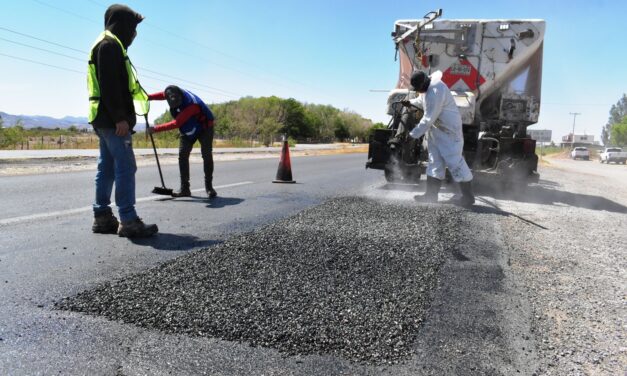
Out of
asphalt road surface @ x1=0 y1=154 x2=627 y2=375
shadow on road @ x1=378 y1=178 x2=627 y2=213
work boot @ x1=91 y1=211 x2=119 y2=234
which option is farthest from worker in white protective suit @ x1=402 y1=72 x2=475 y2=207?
work boot @ x1=91 y1=211 x2=119 y2=234

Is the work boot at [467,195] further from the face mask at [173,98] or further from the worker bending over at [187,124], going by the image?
the face mask at [173,98]

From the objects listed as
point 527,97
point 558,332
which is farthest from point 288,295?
point 527,97

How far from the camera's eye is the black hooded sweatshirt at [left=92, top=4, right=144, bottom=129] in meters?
3.82

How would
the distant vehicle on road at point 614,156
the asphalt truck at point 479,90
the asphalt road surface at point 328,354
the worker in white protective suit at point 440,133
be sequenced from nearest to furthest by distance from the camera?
the asphalt road surface at point 328,354
the worker in white protective suit at point 440,133
the asphalt truck at point 479,90
the distant vehicle on road at point 614,156

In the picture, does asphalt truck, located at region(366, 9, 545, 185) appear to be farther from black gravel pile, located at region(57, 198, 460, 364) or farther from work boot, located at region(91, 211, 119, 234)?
work boot, located at region(91, 211, 119, 234)

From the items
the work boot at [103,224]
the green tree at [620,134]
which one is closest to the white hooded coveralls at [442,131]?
the work boot at [103,224]

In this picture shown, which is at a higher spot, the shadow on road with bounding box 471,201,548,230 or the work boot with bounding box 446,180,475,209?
the work boot with bounding box 446,180,475,209

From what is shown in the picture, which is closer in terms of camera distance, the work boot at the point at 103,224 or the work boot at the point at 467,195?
the work boot at the point at 103,224

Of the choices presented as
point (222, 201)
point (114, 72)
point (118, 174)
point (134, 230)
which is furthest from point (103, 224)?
point (222, 201)

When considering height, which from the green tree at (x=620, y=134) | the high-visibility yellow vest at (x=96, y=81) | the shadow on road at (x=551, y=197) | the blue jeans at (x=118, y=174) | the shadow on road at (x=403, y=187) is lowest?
the shadow on road at (x=551, y=197)

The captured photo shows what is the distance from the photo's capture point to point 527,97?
28.1ft

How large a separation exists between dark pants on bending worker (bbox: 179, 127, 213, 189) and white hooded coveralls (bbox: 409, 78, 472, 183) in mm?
3060

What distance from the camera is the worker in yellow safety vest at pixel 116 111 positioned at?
3855 millimetres

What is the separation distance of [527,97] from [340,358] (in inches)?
319
